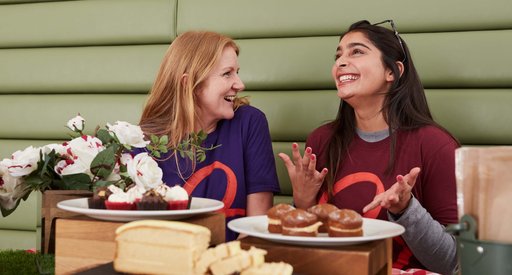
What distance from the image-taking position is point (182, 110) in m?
1.83

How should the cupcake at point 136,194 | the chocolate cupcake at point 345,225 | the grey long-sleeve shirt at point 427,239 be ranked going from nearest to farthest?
the chocolate cupcake at point 345,225
the cupcake at point 136,194
the grey long-sleeve shirt at point 427,239

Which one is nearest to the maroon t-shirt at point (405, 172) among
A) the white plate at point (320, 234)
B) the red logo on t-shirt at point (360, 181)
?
the red logo on t-shirt at point (360, 181)

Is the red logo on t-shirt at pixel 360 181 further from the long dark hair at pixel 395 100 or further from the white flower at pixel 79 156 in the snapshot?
the white flower at pixel 79 156

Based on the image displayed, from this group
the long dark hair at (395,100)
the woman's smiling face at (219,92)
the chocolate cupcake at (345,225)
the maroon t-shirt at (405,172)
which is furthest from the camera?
the woman's smiling face at (219,92)

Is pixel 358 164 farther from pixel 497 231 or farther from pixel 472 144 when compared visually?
pixel 497 231

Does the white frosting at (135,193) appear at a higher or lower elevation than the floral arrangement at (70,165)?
lower

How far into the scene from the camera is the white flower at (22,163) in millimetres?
1116

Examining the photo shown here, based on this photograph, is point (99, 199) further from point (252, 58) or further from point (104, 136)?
point (252, 58)

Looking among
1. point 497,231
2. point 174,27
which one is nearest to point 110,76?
point 174,27

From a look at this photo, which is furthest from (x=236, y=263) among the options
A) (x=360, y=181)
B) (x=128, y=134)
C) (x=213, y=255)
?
(x=360, y=181)

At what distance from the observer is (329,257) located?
0.86 meters

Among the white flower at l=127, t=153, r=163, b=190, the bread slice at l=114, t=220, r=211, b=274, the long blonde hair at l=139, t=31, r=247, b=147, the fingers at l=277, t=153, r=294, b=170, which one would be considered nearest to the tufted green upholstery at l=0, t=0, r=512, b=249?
the long blonde hair at l=139, t=31, r=247, b=147

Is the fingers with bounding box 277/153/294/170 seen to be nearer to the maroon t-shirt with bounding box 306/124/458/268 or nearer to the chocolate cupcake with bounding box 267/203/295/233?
the maroon t-shirt with bounding box 306/124/458/268

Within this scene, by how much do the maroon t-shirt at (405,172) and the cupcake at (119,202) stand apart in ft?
2.66
